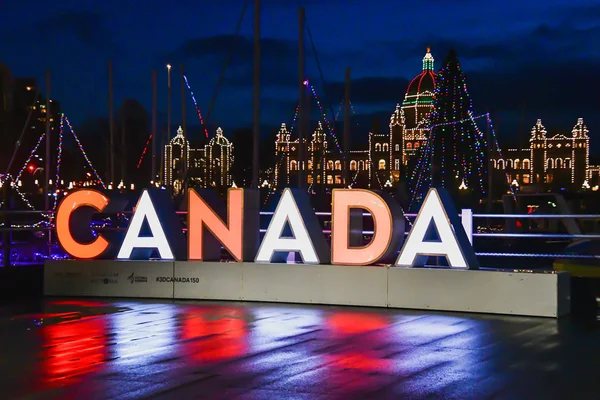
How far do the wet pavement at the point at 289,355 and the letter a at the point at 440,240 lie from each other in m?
1.01

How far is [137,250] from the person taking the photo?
715 inches

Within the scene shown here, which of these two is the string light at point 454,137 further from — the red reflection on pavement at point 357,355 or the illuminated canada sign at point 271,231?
the red reflection on pavement at point 357,355

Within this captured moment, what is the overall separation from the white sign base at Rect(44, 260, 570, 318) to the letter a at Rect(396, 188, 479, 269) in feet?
0.67

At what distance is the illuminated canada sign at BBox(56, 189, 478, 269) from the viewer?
16.1 meters

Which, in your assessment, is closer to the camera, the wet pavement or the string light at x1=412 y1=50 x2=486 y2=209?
the wet pavement

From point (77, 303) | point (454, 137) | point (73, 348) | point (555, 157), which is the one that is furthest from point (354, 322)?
point (555, 157)

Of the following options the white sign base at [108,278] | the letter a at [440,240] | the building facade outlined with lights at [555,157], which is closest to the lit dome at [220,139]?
the white sign base at [108,278]

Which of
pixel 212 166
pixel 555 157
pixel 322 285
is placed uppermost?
pixel 555 157

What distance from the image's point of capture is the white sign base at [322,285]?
15.2 metres

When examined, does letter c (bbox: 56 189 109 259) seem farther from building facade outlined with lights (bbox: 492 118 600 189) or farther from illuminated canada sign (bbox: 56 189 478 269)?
building facade outlined with lights (bbox: 492 118 600 189)

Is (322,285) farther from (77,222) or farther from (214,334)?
(77,222)

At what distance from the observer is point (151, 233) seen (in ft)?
59.6

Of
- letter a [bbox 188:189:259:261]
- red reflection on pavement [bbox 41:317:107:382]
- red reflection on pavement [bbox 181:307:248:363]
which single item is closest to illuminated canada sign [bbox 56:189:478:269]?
letter a [bbox 188:189:259:261]

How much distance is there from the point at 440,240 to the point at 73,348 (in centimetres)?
686
